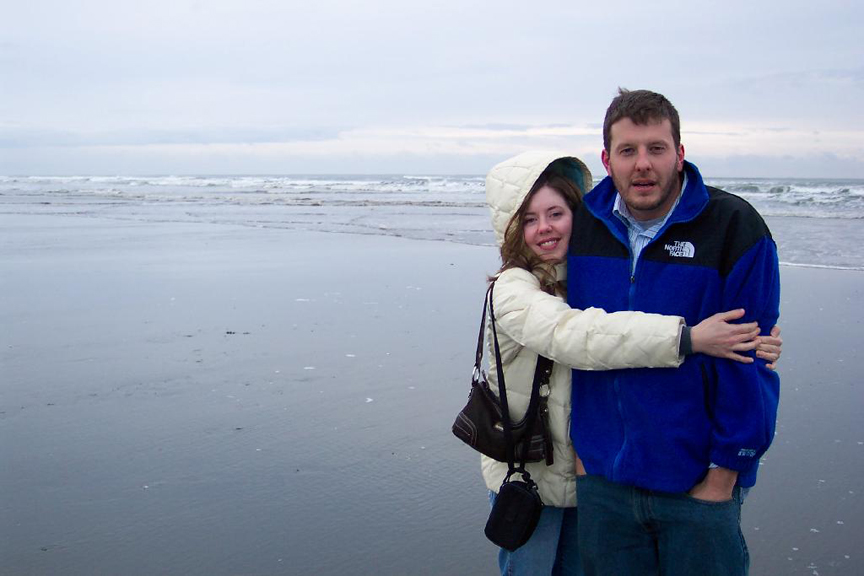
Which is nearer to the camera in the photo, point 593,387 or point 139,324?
point 593,387

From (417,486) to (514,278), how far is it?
2.01 meters

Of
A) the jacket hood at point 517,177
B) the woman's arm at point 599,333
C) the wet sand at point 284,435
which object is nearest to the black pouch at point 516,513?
the woman's arm at point 599,333

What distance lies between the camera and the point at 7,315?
7.97 meters

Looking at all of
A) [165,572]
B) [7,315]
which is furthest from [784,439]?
[7,315]

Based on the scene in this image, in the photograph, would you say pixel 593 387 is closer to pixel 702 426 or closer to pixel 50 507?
pixel 702 426

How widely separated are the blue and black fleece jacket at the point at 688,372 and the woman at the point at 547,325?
105 millimetres

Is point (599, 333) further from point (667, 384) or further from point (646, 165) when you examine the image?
point (646, 165)

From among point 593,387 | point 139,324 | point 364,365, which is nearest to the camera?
point 593,387

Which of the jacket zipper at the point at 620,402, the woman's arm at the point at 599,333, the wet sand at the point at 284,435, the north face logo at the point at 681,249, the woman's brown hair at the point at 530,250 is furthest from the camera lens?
the wet sand at the point at 284,435

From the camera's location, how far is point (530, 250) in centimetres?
255

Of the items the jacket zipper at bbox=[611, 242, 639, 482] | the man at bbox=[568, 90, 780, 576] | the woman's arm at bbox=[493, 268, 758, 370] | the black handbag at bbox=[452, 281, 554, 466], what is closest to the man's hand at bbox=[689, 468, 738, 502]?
the man at bbox=[568, 90, 780, 576]

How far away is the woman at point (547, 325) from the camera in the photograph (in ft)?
7.26

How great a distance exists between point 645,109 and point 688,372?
75 centimetres

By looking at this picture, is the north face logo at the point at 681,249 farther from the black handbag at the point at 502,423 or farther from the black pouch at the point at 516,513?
the black pouch at the point at 516,513
